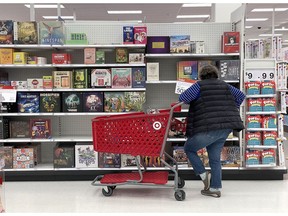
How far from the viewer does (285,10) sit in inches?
443

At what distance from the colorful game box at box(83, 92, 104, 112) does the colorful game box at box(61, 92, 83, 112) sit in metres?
0.05

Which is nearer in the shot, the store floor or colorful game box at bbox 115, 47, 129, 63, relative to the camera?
the store floor

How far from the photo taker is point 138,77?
15.2 feet

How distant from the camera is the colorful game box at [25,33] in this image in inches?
180

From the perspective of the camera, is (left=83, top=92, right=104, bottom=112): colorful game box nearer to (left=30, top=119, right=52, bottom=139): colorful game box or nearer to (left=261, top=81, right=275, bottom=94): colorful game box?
(left=30, top=119, right=52, bottom=139): colorful game box

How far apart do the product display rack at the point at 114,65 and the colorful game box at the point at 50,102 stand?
0.31ft

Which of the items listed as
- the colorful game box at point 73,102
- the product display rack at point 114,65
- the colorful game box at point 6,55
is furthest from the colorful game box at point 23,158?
the colorful game box at point 6,55

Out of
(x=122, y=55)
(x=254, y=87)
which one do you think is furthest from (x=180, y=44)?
(x=254, y=87)

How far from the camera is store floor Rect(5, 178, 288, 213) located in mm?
3619

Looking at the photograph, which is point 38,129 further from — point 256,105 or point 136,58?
point 256,105

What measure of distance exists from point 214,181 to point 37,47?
293 centimetres

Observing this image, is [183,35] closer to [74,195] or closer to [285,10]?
[74,195]

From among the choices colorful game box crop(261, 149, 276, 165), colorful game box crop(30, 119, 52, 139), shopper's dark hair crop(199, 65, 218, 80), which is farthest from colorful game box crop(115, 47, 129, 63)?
colorful game box crop(261, 149, 276, 165)

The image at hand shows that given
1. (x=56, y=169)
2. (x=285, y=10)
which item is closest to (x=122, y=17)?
(x=285, y=10)
